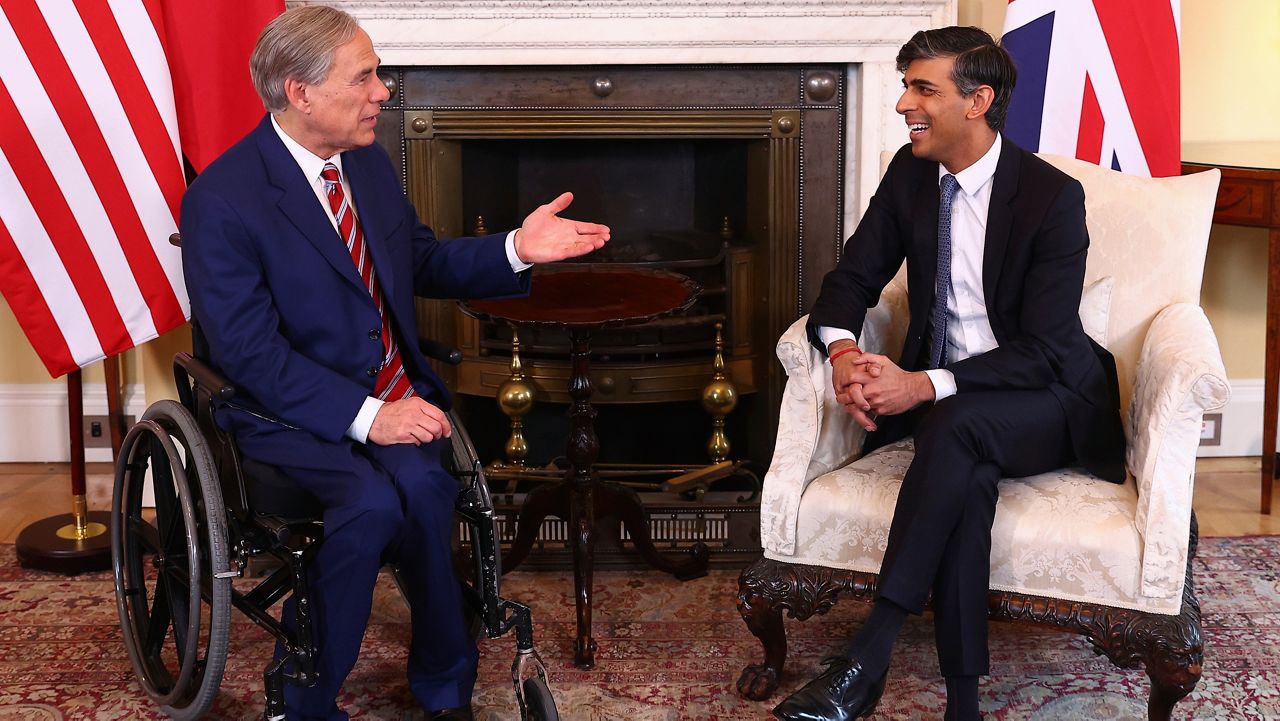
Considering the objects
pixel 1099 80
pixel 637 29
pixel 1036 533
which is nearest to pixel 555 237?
pixel 1036 533

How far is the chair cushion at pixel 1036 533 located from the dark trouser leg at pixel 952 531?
61 millimetres

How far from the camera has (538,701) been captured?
220 centimetres

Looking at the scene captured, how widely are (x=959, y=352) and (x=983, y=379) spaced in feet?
0.56

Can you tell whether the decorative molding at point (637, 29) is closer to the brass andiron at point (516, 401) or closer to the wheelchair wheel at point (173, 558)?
the brass andiron at point (516, 401)

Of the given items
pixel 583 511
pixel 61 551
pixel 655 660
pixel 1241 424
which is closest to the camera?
pixel 655 660

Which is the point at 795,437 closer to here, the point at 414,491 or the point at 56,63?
the point at 414,491

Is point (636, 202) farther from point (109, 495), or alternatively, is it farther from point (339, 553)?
point (339, 553)

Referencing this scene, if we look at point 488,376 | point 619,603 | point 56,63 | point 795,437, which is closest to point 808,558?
point 795,437

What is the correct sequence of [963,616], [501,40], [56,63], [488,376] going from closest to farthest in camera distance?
[963,616]
[56,63]
[501,40]
[488,376]

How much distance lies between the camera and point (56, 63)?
9.61ft

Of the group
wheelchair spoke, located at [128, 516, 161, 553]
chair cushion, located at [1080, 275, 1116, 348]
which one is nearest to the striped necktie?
wheelchair spoke, located at [128, 516, 161, 553]

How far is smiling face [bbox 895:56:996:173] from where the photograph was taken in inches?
94.7

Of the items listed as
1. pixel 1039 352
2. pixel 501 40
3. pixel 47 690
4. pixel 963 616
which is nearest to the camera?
pixel 963 616

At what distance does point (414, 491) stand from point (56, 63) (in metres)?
1.49
